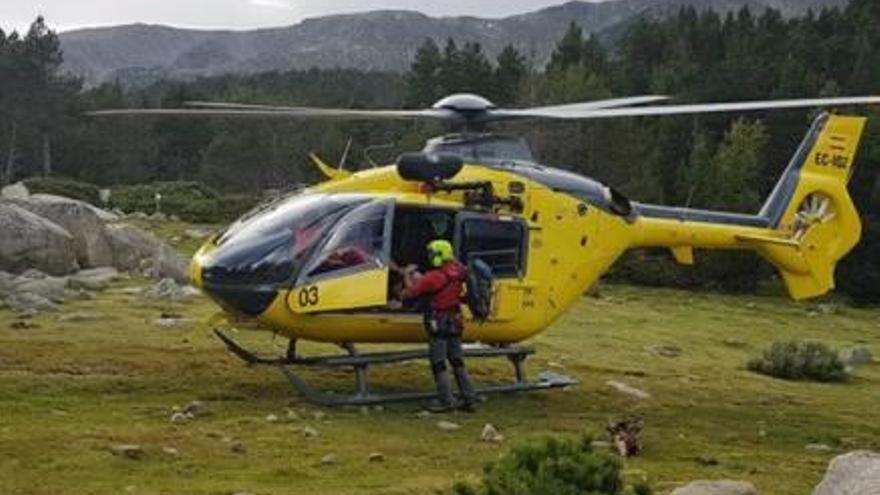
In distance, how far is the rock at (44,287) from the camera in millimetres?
21809

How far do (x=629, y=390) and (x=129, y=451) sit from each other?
7407mm

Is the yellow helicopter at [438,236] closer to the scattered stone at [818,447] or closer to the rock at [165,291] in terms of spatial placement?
the scattered stone at [818,447]

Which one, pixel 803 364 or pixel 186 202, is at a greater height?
pixel 803 364

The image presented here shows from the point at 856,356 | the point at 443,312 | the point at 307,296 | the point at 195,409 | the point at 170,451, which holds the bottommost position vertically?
the point at 856,356

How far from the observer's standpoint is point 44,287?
22484 millimetres

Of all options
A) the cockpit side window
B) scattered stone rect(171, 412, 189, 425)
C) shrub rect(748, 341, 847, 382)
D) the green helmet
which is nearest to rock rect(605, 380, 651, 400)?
the green helmet

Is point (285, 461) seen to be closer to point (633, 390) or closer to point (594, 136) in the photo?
point (633, 390)

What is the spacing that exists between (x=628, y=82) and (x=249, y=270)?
191 ft

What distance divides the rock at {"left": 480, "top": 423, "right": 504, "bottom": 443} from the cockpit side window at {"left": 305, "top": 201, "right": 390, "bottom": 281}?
2261mm

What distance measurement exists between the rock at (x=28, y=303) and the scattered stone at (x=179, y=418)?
8495 millimetres

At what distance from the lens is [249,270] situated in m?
13.1

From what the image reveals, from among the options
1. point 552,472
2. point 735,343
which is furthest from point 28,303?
point 552,472

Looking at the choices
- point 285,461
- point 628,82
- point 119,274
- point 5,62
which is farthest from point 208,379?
point 5,62

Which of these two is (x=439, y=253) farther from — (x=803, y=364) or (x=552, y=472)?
(x=803, y=364)
